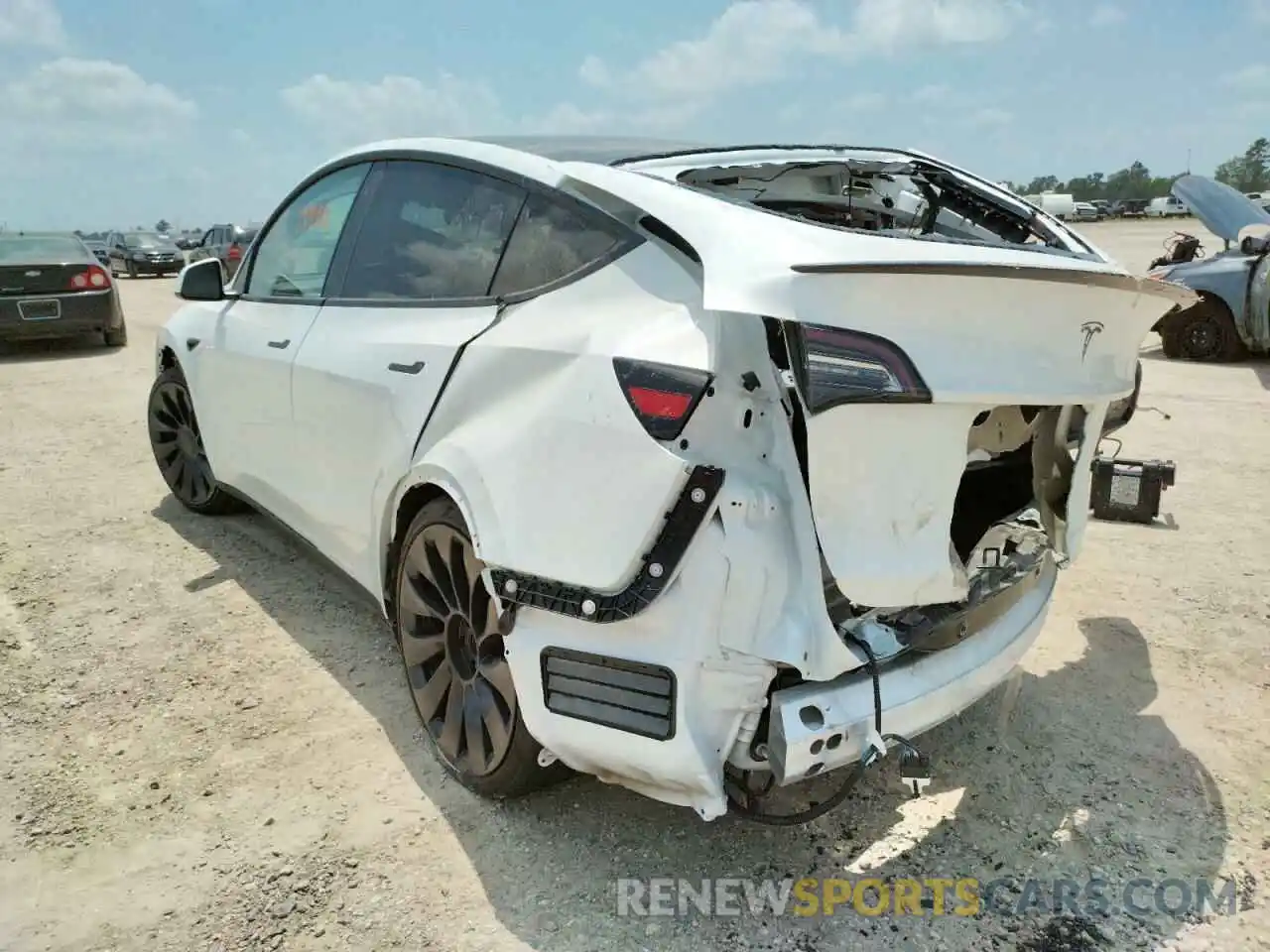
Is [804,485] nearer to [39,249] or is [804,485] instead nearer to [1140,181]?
[39,249]

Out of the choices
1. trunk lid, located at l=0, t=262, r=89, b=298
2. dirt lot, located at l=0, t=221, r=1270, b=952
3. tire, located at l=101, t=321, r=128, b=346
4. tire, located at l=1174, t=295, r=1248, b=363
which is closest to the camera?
dirt lot, located at l=0, t=221, r=1270, b=952

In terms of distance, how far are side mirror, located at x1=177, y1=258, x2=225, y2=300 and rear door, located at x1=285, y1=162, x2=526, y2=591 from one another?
1098 millimetres

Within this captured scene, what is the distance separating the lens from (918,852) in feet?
7.93

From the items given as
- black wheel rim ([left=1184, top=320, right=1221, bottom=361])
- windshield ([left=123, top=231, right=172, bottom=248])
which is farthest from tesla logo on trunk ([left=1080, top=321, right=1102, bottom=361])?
windshield ([left=123, top=231, right=172, bottom=248])

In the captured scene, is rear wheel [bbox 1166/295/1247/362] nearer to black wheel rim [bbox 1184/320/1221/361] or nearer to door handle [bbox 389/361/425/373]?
black wheel rim [bbox 1184/320/1221/361]

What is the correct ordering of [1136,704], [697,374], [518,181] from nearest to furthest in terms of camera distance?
[697,374], [518,181], [1136,704]

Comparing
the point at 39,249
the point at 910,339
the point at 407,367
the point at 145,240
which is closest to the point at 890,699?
the point at 910,339

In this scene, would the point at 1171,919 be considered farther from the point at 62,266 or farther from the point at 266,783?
the point at 62,266

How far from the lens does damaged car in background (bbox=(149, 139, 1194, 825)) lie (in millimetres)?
1879

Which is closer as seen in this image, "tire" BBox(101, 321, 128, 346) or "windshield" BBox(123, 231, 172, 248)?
"tire" BBox(101, 321, 128, 346)

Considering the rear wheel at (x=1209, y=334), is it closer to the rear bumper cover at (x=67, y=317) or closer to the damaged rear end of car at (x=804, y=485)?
the damaged rear end of car at (x=804, y=485)

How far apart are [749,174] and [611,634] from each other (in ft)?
4.78

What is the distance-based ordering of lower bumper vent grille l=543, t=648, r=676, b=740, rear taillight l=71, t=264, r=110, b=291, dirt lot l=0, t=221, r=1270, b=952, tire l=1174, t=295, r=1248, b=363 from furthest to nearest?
rear taillight l=71, t=264, r=110, b=291 → tire l=1174, t=295, r=1248, b=363 → dirt lot l=0, t=221, r=1270, b=952 → lower bumper vent grille l=543, t=648, r=676, b=740

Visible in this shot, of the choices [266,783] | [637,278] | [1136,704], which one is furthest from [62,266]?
[1136,704]
